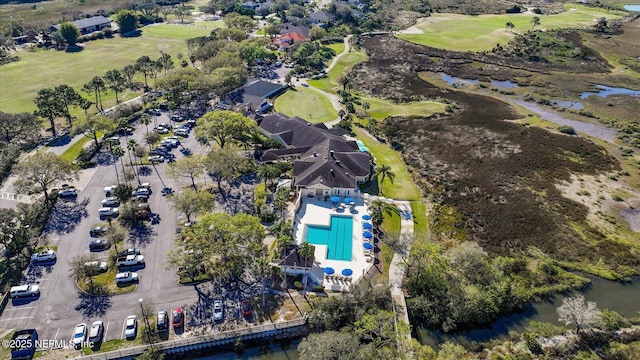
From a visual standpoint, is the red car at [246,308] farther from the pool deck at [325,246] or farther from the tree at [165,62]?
the tree at [165,62]

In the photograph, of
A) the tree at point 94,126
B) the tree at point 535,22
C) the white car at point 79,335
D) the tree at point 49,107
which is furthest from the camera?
the tree at point 535,22

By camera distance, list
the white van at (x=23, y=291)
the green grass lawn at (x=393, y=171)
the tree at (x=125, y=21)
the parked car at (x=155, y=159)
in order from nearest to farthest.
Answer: the white van at (x=23, y=291), the green grass lawn at (x=393, y=171), the parked car at (x=155, y=159), the tree at (x=125, y=21)

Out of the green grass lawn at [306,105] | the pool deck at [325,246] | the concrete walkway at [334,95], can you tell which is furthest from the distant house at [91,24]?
the pool deck at [325,246]

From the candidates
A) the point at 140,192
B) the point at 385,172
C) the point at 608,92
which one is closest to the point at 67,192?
the point at 140,192

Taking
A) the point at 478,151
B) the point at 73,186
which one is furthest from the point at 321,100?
the point at 73,186

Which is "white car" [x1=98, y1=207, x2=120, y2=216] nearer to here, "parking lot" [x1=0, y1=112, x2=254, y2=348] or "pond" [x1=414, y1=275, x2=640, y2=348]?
"parking lot" [x1=0, y1=112, x2=254, y2=348]

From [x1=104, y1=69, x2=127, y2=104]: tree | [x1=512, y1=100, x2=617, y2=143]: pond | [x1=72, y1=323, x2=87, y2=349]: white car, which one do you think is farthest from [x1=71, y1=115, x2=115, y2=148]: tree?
[x1=512, y1=100, x2=617, y2=143]: pond
